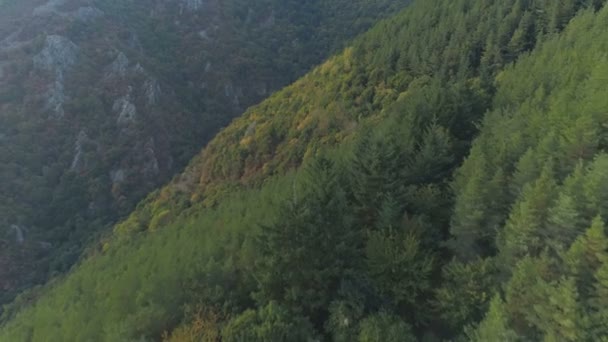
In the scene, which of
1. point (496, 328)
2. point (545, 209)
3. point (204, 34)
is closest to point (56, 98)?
point (204, 34)

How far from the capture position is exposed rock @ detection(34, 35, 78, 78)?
112625 millimetres

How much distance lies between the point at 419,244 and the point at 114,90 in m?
104

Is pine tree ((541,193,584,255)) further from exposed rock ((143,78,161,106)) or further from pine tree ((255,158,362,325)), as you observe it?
exposed rock ((143,78,161,106))

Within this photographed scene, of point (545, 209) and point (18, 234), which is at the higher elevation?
point (545, 209)

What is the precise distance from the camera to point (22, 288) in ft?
246

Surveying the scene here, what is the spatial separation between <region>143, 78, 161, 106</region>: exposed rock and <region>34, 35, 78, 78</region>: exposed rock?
19260mm

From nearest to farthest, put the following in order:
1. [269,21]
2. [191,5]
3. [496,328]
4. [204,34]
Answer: [496,328] → [204,34] → [191,5] → [269,21]

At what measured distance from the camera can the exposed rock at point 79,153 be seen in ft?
316

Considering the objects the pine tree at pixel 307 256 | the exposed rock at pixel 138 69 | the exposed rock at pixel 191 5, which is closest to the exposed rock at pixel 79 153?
the exposed rock at pixel 138 69

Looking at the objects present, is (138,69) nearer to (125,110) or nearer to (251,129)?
(125,110)

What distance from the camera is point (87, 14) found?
132 metres

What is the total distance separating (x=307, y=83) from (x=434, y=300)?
189 ft

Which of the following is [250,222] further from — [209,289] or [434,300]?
[434,300]

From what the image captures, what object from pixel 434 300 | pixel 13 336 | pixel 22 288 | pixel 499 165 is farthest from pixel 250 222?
pixel 22 288
